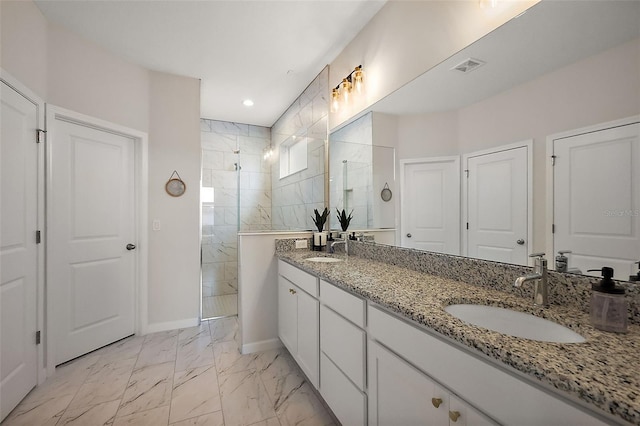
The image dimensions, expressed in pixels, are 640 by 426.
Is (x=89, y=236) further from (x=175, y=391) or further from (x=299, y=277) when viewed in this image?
(x=299, y=277)

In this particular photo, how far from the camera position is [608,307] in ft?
2.59

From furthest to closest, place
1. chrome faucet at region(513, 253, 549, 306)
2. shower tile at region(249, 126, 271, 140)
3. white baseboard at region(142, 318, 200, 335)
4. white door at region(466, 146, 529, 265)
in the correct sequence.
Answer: shower tile at region(249, 126, 271, 140), white baseboard at region(142, 318, 200, 335), white door at region(466, 146, 529, 265), chrome faucet at region(513, 253, 549, 306)

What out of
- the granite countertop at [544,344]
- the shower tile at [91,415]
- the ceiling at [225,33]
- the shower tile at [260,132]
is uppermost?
the ceiling at [225,33]

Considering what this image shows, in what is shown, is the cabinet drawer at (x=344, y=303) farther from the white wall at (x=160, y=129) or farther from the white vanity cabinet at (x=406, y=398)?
the white wall at (x=160, y=129)

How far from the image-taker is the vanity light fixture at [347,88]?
2324 mm

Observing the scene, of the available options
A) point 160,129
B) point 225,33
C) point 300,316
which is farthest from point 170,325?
point 225,33

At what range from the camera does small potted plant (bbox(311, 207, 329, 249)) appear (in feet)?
8.38

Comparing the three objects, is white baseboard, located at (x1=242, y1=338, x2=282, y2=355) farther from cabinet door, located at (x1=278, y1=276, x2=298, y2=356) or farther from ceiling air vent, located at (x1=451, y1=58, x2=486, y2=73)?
ceiling air vent, located at (x1=451, y1=58, x2=486, y2=73)

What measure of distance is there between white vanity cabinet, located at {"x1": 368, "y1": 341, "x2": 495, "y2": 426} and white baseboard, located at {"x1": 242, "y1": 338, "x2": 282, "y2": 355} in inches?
57.7

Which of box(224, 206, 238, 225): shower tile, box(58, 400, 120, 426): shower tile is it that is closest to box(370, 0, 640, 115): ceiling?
box(58, 400, 120, 426): shower tile

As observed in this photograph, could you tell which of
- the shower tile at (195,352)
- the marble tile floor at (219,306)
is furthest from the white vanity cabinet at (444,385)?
the marble tile floor at (219,306)

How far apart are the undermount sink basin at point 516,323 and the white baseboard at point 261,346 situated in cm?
183

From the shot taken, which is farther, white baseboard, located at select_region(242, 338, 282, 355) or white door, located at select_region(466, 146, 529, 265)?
white baseboard, located at select_region(242, 338, 282, 355)

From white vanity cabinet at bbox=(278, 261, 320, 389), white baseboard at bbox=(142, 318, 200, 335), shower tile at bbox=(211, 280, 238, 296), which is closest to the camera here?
white vanity cabinet at bbox=(278, 261, 320, 389)
